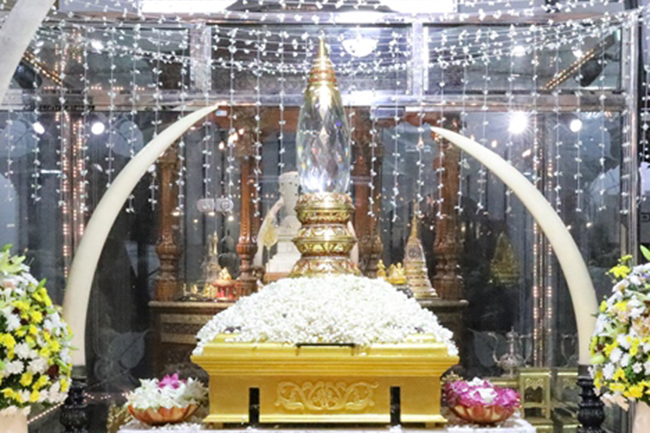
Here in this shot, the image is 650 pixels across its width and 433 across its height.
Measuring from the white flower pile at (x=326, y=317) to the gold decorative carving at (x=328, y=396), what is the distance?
0.20 metres

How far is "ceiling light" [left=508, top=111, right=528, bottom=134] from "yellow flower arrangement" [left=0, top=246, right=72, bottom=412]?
3.44 metres

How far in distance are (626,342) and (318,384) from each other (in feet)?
4.26

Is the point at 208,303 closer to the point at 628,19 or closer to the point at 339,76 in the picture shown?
the point at 339,76

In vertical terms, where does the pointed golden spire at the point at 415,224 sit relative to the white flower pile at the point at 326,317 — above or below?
above

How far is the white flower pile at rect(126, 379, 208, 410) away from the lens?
3574 mm

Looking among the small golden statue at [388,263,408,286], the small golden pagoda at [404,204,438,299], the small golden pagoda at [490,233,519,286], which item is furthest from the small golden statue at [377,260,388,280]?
the small golden pagoda at [490,233,519,286]

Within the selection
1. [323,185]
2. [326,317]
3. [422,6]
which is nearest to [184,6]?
[422,6]

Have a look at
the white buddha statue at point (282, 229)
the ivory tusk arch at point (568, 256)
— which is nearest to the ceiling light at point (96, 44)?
the white buddha statue at point (282, 229)

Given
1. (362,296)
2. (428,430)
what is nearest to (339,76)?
(362,296)

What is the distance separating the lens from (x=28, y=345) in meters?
3.21

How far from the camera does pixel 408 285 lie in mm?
5492

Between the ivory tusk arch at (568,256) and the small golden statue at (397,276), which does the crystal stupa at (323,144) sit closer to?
the ivory tusk arch at (568,256)

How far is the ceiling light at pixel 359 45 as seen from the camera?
5560 millimetres

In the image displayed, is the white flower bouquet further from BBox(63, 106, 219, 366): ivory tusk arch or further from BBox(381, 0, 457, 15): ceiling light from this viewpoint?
BBox(381, 0, 457, 15): ceiling light
